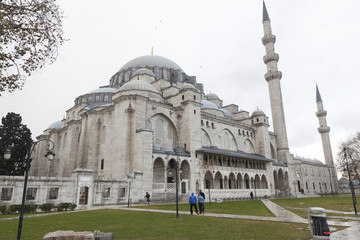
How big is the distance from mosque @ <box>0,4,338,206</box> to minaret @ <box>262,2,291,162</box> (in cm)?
20

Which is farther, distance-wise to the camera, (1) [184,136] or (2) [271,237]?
(1) [184,136]

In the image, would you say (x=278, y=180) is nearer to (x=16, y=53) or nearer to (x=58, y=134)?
(x=58, y=134)

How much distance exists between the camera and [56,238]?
6496 mm

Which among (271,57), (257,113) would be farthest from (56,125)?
(271,57)

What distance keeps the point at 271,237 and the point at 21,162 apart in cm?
3594

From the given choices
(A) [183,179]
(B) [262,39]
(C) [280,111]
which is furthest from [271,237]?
(B) [262,39]

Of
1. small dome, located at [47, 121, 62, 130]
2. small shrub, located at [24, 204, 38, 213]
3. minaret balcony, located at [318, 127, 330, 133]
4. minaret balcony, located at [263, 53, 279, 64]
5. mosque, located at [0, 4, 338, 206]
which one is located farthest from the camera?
minaret balcony, located at [318, 127, 330, 133]

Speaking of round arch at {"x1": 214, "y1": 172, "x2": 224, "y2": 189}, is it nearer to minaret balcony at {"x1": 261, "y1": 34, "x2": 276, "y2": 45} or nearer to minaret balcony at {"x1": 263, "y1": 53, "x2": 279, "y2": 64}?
minaret balcony at {"x1": 263, "y1": 53, "x2": 279, "y2": 64}

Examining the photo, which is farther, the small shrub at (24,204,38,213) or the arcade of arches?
the arcade of arches

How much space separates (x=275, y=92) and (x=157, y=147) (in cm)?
2986

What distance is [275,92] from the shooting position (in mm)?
49719

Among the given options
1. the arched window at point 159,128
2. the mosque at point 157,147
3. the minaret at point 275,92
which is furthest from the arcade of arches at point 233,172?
the minaret at point 275,92

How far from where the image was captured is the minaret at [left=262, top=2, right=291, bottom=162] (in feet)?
163

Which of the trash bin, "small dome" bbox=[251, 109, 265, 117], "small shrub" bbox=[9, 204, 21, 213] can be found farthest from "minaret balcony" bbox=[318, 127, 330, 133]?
"small shrub" bbox=[9, 204, 21, 213]
